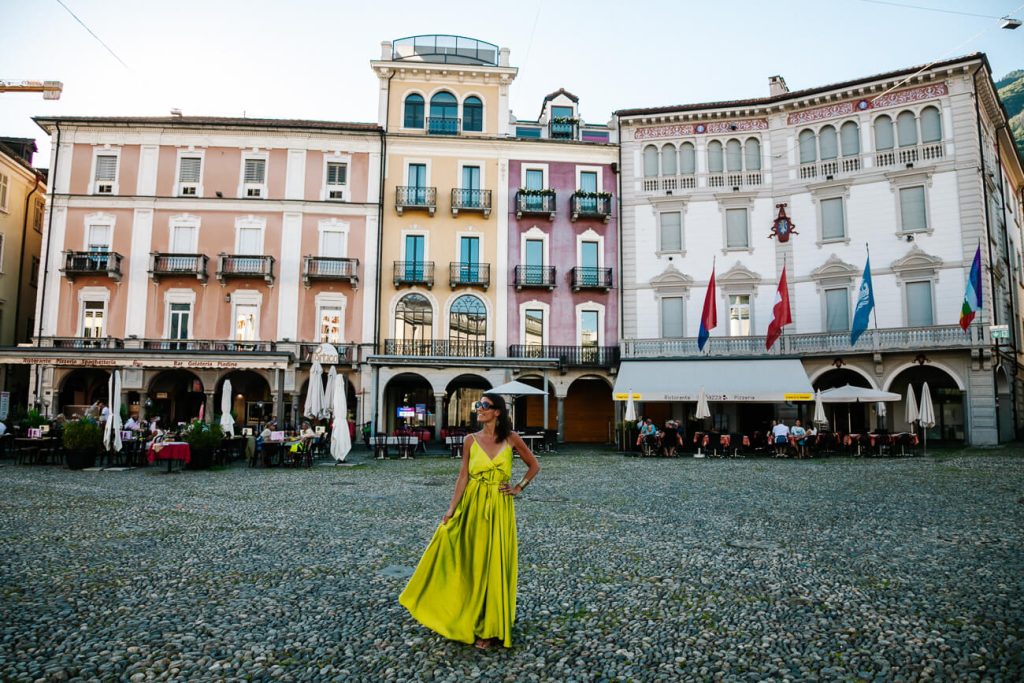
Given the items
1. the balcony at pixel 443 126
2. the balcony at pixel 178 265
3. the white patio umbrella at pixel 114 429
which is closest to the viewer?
the white patio umbrella at pixel 114 429

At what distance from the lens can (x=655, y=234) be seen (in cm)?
3008

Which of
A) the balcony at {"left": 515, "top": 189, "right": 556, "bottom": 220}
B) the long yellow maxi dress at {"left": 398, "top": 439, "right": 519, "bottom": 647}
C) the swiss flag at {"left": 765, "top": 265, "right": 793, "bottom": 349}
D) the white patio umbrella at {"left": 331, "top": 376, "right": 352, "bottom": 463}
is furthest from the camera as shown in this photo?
the balcony at {"left": 515, "top": 189, "right": 556, "bottom": 220}

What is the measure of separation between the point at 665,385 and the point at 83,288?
24.8 metres

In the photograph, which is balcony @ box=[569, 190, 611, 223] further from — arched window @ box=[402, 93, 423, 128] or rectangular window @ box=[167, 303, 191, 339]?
rectangular window @ box=[167, 303, 191, 339]

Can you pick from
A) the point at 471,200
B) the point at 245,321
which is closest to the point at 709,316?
the point at 471,200

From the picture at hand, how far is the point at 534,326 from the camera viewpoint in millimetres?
30141

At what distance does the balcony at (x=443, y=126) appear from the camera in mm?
30766

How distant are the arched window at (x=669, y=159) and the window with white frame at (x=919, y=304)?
35.4 ft

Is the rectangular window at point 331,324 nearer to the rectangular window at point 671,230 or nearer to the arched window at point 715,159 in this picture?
the rectangular window at point 671,230

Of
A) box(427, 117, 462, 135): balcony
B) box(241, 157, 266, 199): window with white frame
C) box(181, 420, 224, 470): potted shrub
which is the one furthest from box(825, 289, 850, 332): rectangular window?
box(241, 157, 266, 199): window with white frame

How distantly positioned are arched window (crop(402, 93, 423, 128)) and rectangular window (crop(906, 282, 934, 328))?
21.9 m

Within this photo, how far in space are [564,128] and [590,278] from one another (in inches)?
304

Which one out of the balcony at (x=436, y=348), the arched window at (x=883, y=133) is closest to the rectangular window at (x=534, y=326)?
the balcony at (x=436, y=348)

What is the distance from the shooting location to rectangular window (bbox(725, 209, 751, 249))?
29047 millimetres
